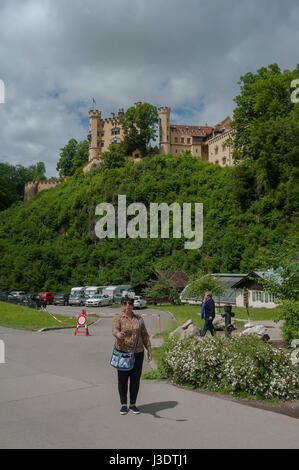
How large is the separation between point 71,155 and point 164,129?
28867 millimetres

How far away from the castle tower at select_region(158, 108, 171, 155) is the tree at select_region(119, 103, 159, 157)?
7.83 metres

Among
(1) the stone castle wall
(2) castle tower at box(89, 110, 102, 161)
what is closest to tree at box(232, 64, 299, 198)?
(2) castle tower at box(89, 110, 102, 161)

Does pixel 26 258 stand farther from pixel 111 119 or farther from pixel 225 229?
pixel 111 119

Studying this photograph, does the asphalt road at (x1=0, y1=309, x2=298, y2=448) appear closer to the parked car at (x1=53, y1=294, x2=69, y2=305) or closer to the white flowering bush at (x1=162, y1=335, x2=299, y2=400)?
the white flowering bush at (x1=162, y1=335, x2=299, y2=400)

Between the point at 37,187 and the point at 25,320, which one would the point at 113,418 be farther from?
the point at 37,187

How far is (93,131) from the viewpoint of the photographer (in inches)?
4102

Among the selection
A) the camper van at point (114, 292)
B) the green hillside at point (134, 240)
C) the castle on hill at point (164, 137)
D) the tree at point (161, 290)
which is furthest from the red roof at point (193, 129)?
the camper van at point (114, 292)

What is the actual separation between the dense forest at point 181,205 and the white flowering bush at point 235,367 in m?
27.7

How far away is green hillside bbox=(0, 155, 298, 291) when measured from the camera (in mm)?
53094

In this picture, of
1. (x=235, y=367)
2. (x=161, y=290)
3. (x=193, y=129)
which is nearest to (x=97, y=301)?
(x=161, y=290)

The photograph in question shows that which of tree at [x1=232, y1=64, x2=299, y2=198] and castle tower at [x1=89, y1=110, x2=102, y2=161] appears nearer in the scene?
tree at [x1=232, y1=64, x2=299, y2=198]

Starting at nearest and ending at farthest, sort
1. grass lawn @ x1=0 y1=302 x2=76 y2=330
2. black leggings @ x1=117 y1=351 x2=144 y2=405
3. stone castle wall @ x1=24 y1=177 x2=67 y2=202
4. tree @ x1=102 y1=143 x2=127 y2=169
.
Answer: black leggings @ x1=117 y1=351 x2=144 y2=405 → grass lawn @ x1=0 y1=302 x2=76 y2=330 → tree @ x1=102 y1=143 x2=127 y2=169 → stone castle wall @ x1=24 y1=177 x2=67 y2=202

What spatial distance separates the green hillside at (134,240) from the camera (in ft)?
174
